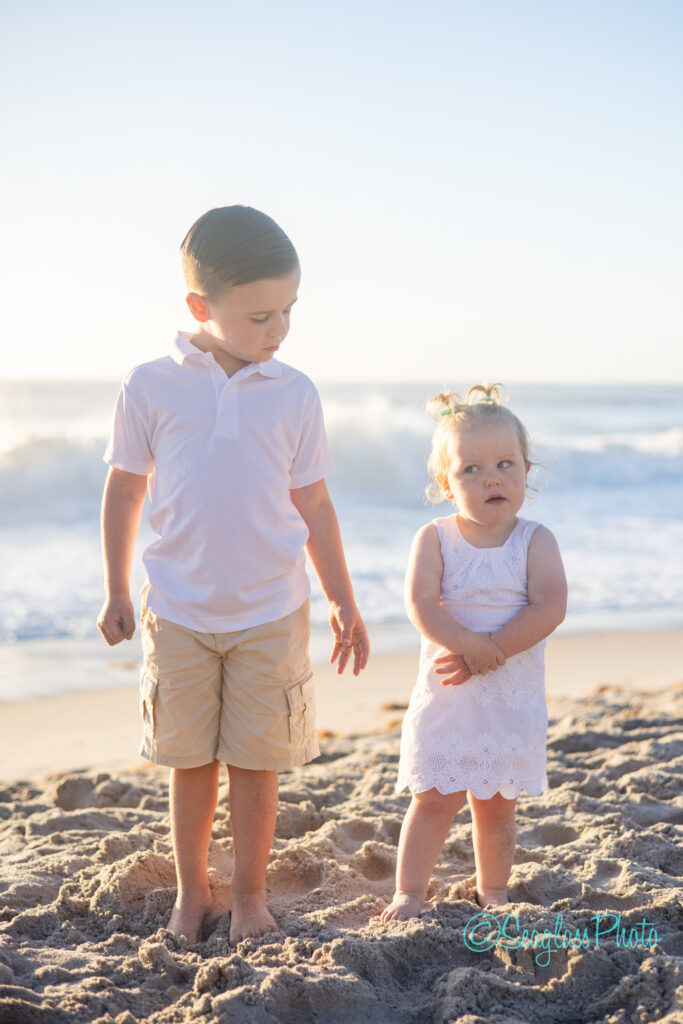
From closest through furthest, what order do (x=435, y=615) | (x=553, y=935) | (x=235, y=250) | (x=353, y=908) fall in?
1. (x=553, y=935)
2. (x=235, y=250)
3. (x=435, y=615)
4. (x=353, y=908)

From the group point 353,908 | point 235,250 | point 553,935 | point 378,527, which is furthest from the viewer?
point 378,527

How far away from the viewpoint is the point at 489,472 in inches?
95.8

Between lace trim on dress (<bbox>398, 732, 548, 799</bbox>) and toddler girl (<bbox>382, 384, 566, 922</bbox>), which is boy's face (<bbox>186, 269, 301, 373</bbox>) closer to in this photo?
toddler girl (<bbox>382, 384, 566, 922</bbox>)

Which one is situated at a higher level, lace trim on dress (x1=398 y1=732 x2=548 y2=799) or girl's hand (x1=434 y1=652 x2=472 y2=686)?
girl's hand (x1=434 y1=652 x2=472 y2=686)

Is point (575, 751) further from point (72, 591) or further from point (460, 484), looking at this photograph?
point (72, 591)

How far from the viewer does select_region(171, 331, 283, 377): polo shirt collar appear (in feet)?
7.74

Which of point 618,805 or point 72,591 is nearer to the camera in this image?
point 618,805

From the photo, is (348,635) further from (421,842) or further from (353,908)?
→ (353,908)

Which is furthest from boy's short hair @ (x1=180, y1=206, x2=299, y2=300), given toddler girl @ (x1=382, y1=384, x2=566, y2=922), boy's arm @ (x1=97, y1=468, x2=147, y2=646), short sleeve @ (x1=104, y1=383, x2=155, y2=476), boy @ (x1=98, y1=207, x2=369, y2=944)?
toddler girl @ (x1=382, y1=384, x2=566, y2=922)

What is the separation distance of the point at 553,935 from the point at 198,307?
1.69m

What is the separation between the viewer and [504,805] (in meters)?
2.47

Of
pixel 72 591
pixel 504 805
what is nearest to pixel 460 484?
pixel 504 805

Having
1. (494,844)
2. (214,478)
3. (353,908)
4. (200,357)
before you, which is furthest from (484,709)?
(200,357)

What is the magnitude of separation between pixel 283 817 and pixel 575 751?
55.2 inches
